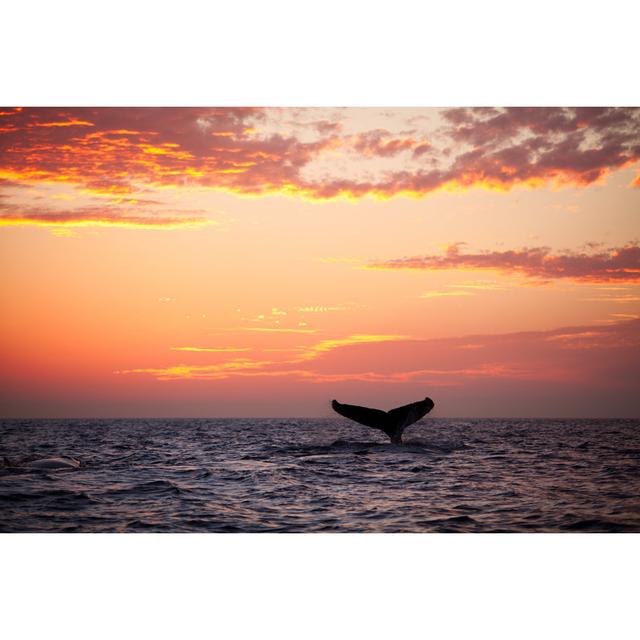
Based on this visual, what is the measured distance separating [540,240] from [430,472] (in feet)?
20.8

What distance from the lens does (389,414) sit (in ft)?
80.9

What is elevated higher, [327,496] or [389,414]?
[389,414]

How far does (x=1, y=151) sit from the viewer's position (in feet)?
56.7

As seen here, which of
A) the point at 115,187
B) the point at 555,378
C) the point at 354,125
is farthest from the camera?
the point at 555,378

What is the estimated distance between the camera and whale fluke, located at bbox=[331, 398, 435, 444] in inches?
901

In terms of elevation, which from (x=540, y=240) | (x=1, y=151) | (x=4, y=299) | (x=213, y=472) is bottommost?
(x=213, y=472)

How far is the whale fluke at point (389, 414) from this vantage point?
22.9 metres

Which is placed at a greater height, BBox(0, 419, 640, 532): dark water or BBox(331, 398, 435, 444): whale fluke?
BBox(331, 398, 435, 444): whale fluke

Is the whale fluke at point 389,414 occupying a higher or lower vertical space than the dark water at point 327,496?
higher

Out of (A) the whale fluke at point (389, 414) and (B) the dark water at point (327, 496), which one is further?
(A) the whale fluke at point (389, 414)

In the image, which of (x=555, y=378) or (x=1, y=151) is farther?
(x=555, y=378)

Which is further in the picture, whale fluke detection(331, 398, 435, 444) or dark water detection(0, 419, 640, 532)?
whale fluke detection(331, 398, 435, 444)

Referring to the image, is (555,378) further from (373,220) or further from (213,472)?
(213,472)

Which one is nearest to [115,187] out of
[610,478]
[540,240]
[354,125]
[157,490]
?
[354,125]
